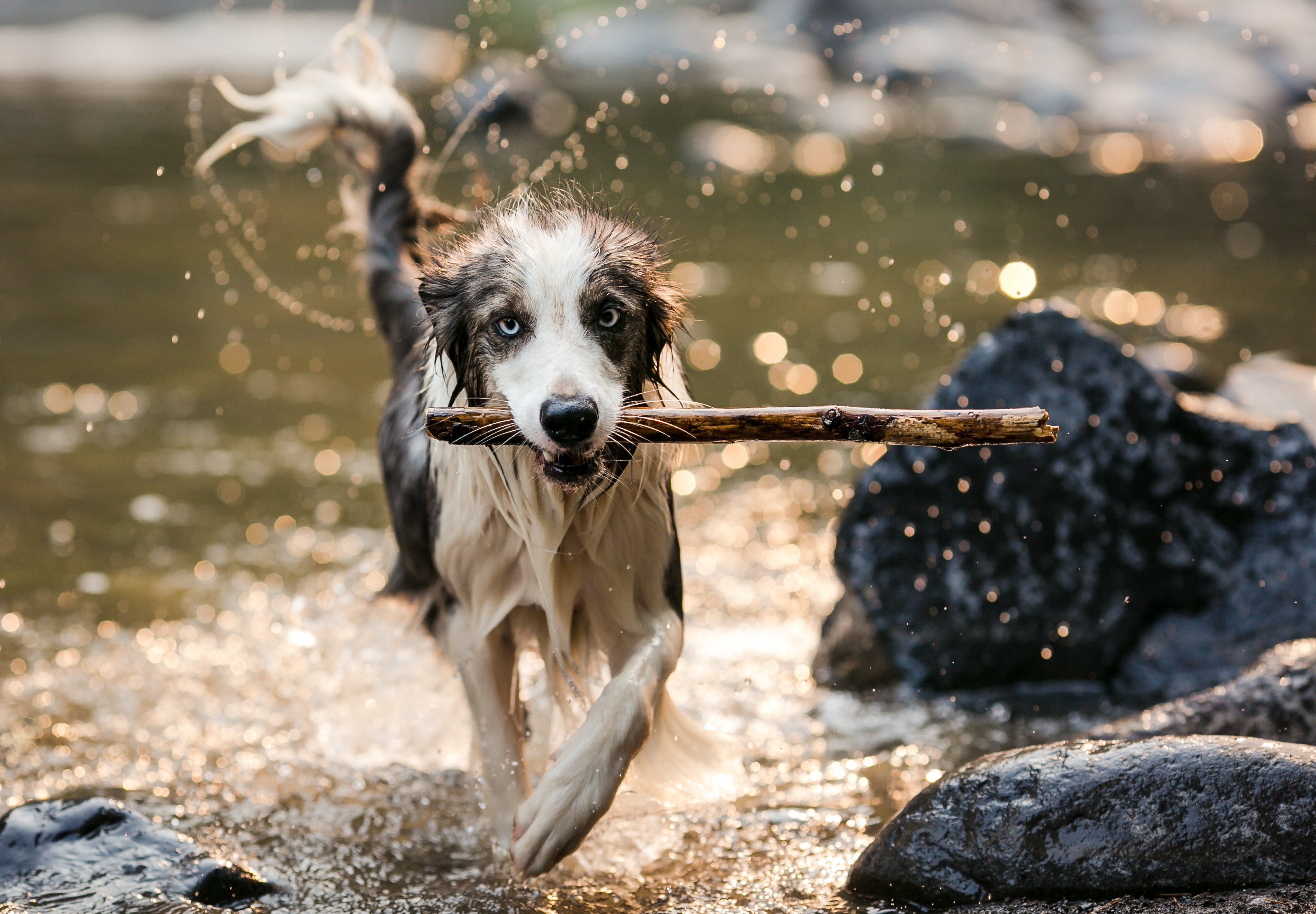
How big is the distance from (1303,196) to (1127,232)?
2.98 meters

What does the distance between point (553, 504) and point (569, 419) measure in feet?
1.76

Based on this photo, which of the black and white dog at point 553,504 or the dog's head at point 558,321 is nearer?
the dog's head at point 558,321

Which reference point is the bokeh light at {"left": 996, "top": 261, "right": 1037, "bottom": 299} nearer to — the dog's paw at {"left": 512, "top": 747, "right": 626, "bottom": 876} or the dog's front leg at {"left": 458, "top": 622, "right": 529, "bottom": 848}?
the dog's front leg at {"left": 458, "top": 622, "right": 529, "bottom": 848}

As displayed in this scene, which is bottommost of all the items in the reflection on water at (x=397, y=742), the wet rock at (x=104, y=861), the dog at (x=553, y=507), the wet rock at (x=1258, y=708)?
the reflection on water at (x=397, y=742)

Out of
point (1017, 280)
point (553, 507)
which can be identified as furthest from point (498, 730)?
point (1017, 280)

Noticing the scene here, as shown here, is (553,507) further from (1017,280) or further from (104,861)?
(1017,280)

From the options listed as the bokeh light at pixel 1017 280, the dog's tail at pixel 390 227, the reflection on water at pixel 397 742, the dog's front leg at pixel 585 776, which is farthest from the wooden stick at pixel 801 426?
the bokeh light at pixel 1017 280

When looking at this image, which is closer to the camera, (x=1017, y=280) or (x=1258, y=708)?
A: (x=1258, y=708)

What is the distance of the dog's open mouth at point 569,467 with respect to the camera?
10.6 feet

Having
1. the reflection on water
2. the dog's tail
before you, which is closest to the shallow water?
the reflection on water

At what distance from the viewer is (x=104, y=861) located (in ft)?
11.9

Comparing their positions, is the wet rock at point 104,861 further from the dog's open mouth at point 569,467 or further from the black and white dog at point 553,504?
the dog's open mouth at point 569,467

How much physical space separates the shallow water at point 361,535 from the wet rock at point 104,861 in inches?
3.3

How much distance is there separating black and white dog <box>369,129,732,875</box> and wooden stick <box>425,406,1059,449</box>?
2.7 inches
